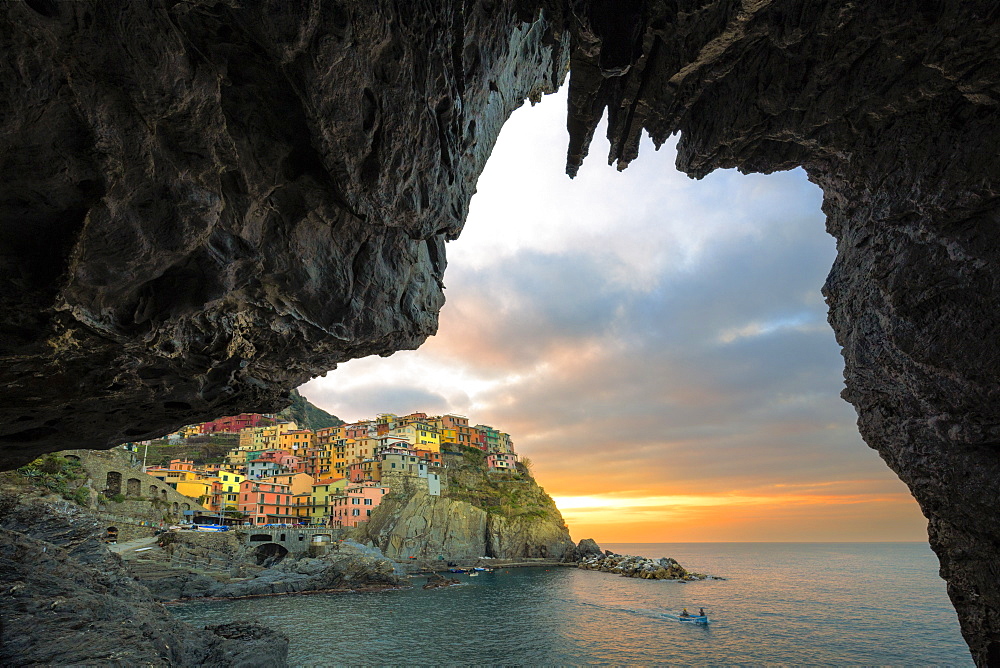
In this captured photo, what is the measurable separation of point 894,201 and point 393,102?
40.0 feet

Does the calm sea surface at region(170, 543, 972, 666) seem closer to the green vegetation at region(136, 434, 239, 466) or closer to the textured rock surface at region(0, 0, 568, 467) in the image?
the textured rock surface at region(0, 0, 568, 467)

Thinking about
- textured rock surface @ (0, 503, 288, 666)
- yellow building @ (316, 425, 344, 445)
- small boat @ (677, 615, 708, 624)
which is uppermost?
yellow building @ (316, 425, 344, 445)

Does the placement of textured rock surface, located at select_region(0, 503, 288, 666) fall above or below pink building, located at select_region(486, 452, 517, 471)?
below

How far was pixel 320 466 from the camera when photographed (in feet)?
351

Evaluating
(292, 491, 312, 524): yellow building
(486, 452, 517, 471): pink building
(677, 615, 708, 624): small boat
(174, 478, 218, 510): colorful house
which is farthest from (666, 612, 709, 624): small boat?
(486, 452, 517, 471): pink building

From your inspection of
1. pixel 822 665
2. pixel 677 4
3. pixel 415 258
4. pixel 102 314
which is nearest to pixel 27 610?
pixel 102 314

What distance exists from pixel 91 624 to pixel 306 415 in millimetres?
159550

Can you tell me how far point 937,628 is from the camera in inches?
1741

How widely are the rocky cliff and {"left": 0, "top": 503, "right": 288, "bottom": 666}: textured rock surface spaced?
2413 inches

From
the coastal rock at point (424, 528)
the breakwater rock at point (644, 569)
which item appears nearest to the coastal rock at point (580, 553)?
the breakwater rock at point (644, 569)

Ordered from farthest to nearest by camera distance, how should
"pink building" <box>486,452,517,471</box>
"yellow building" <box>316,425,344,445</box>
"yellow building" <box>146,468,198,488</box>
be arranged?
"pink building" <box>486,452,517,471</box> → "yellow building" <box>316,425,344,445</box> → "yellow building" <box>146,468,198,488</box>

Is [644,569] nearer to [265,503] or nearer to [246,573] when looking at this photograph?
[246,573]

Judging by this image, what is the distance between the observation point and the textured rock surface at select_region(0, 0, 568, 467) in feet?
20.3

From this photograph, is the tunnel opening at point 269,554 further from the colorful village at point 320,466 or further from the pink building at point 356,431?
the pink building at point 356,431
